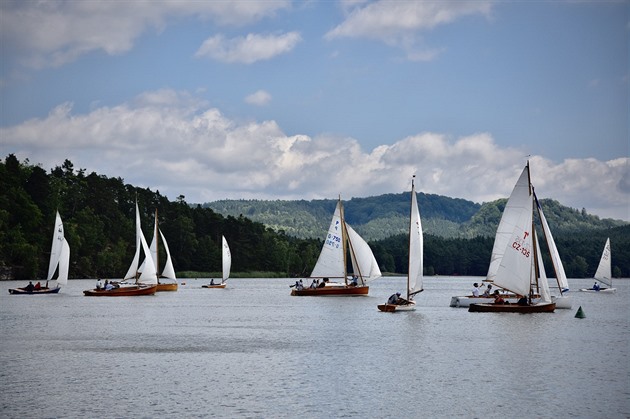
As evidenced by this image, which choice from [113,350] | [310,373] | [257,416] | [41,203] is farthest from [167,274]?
[257,416]

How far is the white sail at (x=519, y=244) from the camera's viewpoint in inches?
2721

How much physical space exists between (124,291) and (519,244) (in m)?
54.2

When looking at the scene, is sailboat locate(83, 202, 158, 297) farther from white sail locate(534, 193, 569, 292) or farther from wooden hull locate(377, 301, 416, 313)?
white sail locate(534, 193, 569, 292)

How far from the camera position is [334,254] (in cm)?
9838

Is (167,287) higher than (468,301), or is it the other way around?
(167,287)

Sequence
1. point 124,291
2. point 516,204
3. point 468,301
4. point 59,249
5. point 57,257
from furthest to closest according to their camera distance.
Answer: point 124,291 → point 57,257 → point 59,249 → point 468,301 → point 516,204

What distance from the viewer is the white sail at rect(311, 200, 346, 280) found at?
97.8 meters

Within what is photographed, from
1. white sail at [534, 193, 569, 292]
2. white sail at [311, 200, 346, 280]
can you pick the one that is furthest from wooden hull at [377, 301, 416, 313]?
white sail at [311, 200, 346, 280]

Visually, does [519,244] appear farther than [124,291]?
No

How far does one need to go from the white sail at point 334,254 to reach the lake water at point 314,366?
21878 mm

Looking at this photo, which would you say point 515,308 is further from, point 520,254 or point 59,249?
point 59,249

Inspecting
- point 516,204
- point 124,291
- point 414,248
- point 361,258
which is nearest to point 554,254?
point 516,204

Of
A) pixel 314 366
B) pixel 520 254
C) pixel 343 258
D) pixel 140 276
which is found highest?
pixel 343 258

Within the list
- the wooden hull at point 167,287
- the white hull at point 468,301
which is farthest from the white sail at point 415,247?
the wooden hull at point 167,287
